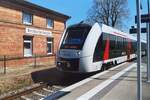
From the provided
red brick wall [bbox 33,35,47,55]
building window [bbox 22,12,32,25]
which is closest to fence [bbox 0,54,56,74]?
red brick wall [bbox 33,35,47,55]

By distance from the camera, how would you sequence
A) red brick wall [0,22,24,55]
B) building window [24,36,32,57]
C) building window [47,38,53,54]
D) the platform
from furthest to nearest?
building window [47,38,53,54], building window [24,36,32,57], red brick wall [0,22,24,55], the platform

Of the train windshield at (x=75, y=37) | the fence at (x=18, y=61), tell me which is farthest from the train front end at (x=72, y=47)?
the fence at (x=18, y=61)

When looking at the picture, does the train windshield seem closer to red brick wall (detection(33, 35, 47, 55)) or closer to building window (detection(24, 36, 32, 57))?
building window (detection(24, 36, 32, 57))

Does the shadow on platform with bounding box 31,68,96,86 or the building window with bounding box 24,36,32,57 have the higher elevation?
the building window with bounding box 24,36,32,57

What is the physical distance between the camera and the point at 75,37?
18.3m

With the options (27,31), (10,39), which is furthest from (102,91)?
(27,31)

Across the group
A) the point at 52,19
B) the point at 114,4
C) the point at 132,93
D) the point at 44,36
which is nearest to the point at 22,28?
the point at 44,36

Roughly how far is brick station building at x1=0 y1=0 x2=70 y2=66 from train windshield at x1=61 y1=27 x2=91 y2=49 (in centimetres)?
675

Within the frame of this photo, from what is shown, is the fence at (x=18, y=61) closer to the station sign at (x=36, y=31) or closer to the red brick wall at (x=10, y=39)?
the red brick wall at (x=10, y=39)

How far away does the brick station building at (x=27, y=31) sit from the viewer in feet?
78.5

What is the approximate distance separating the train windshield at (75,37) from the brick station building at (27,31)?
6.75 metres

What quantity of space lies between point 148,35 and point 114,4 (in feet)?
174

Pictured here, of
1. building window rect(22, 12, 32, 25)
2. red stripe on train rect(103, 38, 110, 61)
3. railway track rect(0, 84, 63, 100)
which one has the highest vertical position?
building window rect(22, 12, 32, 25)

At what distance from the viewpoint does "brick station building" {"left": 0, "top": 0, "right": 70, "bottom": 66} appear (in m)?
23.9
